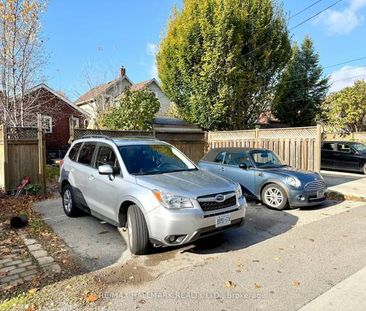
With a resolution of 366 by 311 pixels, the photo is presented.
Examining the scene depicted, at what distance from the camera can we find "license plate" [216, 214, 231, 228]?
4.23 metres

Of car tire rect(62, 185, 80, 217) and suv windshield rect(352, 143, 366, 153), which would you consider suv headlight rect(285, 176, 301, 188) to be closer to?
car tire rect(62, 185, 80, 217)

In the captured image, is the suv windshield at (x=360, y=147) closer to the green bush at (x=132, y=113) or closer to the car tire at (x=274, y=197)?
the car tire at (x=274, y=197)

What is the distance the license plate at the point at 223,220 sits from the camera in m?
4.23

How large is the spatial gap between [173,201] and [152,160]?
140 centimetres

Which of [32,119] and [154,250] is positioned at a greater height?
[32,119]

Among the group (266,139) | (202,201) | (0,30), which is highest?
(0,30)

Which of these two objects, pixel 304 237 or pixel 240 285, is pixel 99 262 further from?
pixel 304 237

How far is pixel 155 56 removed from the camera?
17.6m

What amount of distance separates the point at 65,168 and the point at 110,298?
4.11 metres

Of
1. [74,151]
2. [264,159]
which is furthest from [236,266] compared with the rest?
[264,159]

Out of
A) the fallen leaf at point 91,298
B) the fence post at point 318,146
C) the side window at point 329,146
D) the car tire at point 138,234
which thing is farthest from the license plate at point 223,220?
the side window at point 329,146

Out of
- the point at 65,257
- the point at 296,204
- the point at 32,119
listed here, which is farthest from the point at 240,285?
the point at 32,119

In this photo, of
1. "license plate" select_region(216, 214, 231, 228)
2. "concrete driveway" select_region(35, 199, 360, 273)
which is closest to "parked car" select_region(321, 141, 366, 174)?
"concrete driveway" select_region(35, 199, 360, 273)

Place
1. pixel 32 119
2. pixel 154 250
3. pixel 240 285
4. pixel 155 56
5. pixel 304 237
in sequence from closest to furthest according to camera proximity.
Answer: pixel 240 285 < pixel 154 250 < pixel 304 237 < pixel 32 119 < pixel 155 56
